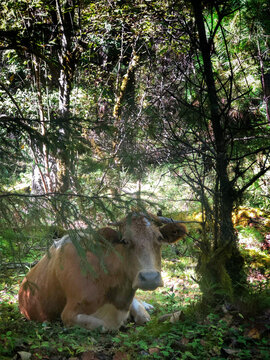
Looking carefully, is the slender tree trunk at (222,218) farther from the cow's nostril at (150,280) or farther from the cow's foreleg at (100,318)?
the cow's foreleg at (100,318)

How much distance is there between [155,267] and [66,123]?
1849 millimetres

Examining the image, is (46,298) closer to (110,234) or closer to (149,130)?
(110,234)

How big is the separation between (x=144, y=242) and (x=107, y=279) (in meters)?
0.84

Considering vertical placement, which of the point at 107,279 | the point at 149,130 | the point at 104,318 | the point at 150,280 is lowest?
the point at 104,318

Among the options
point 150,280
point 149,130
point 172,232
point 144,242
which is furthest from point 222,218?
point 149,130

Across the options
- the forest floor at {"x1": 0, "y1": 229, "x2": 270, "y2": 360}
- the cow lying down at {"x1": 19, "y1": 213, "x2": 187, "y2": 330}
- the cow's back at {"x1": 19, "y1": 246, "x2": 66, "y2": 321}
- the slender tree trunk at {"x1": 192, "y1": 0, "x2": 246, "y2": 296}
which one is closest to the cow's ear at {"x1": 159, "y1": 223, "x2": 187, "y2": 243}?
the cow lying down at {"x1": 19, "y1": 213, "x2": 187, "y2": 330}

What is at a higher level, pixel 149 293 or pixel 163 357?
pixel 163 357

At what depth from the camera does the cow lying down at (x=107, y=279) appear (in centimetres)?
364

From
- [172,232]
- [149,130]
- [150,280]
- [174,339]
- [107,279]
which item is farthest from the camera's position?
[149,130]

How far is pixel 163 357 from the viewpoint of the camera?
270cm

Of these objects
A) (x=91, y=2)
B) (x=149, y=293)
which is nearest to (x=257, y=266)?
(x=149, y=293)

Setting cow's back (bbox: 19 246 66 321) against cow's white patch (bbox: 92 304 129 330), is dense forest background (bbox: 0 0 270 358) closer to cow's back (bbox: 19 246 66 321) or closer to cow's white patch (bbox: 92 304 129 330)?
cow's back (bbox: 19 246 66 321)

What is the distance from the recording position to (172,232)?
392 cm

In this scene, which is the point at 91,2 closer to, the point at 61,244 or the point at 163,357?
the point at 61,244
